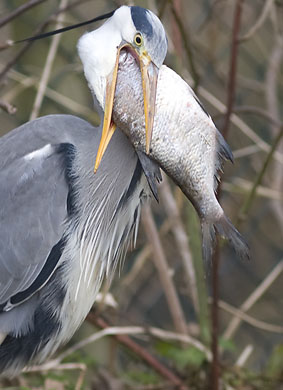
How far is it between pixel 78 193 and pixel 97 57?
313 mm

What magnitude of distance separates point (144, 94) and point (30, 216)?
1.37ft

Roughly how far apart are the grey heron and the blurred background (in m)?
0.16

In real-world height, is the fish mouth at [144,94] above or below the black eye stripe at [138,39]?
below

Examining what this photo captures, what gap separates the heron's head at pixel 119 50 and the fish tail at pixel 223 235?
18cm

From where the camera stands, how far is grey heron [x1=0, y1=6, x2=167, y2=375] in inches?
65.2

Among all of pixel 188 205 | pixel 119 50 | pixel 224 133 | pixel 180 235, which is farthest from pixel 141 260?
pixel 119 50

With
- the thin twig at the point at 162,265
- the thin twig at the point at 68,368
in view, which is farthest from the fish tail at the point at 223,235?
the thin twig at the point at 162,265

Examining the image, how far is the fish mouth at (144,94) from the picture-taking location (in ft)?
4.52

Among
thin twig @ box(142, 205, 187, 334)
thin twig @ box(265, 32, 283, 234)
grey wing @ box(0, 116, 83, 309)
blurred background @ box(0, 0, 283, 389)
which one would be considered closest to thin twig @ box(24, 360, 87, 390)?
blurred background @ box(0, 0, 283, 389)

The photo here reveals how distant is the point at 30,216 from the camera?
65.4 inches

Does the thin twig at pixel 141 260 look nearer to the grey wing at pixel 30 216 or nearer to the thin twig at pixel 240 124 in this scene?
the thin twig at pixel 240 124

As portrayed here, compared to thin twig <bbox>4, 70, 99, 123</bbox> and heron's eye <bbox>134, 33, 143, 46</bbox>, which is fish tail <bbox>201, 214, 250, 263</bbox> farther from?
thin twig <bbox>4, 70, 99, 123</bbox>

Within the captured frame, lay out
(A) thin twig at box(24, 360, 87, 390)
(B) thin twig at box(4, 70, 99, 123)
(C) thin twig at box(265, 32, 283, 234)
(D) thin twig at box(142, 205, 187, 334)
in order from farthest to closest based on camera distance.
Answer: (C) thin twig at box(265, 32, 283, 234)
(B) thin twig at box(4, 70, 99, 123)
(D) thin twig at box(142, 205, 187, 334)
(A) thin twig at box(24, 360, 87, 390)

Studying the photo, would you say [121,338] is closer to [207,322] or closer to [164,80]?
[207,322]
